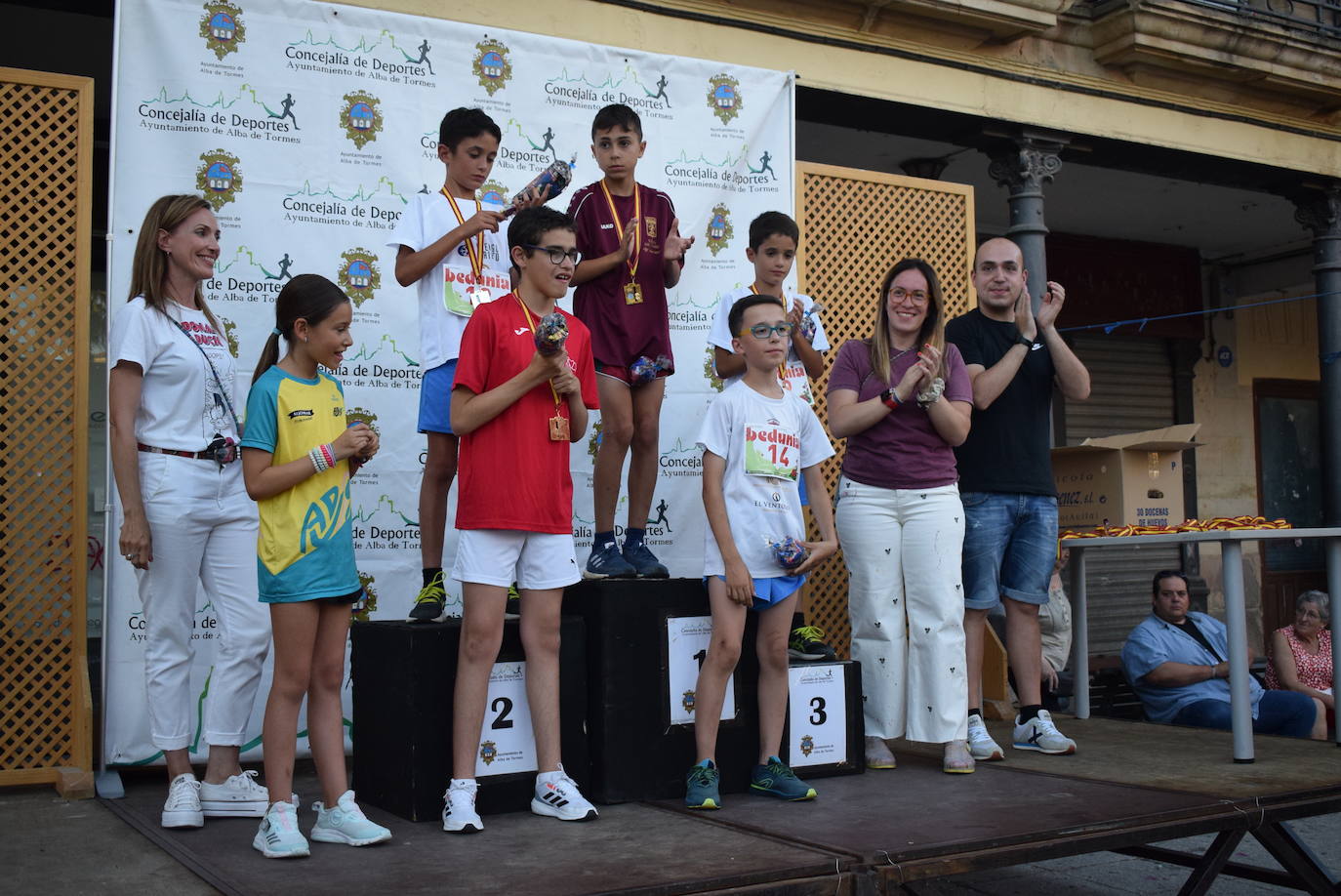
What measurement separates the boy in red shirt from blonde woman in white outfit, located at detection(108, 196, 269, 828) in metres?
1.28

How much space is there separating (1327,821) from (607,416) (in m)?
4.48

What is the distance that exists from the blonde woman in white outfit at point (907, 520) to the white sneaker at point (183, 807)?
2.37 metres

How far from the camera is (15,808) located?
419 cm

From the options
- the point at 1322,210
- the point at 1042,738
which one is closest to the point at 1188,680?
the point at 1042,738

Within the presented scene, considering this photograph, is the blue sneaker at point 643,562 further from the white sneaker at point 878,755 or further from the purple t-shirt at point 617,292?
the white sneaker at point 878,755

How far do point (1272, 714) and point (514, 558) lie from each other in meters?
4.44

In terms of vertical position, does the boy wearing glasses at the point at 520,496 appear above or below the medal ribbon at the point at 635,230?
below

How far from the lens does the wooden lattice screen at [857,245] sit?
21.4 ft

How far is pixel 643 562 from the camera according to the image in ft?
15.0

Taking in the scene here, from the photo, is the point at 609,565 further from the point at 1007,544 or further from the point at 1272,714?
the point at 1272,714

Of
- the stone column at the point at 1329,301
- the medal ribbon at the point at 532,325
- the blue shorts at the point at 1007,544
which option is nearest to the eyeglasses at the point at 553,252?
the medal ribbon at the point at 532,325

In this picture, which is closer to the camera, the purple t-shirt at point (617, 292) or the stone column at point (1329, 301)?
the purple t-shirt at point (617, 292)

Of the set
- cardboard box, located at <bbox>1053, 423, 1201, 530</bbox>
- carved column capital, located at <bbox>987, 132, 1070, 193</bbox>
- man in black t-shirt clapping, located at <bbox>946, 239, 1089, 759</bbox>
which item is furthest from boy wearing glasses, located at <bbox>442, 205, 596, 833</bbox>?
carved column capital, located at <bbox>987, 132, 1070, 193</bbox>

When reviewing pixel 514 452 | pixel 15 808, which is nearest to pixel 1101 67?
pixel 514 452
